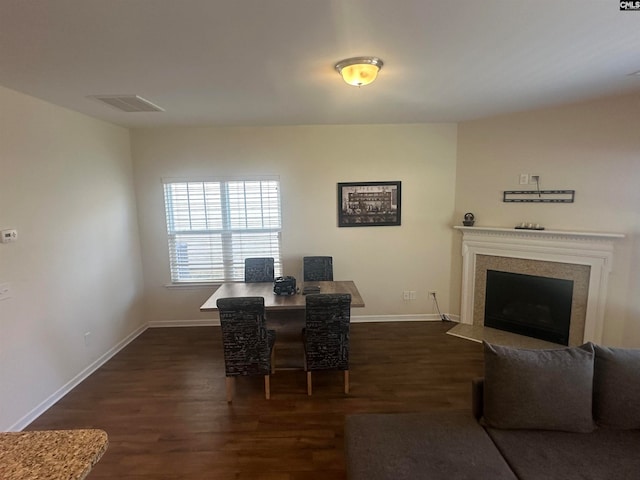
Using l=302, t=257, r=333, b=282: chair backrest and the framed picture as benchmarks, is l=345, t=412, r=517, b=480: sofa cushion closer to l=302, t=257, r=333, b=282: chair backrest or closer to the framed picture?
l=302, t=257, r=333, b=282: chair backrest

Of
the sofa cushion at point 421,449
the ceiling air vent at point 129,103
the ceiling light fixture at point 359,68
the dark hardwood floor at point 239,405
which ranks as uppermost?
the ceiling air vent at point 129,103

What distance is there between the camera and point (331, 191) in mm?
4336

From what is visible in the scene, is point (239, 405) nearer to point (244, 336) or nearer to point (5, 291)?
point (244, 336)

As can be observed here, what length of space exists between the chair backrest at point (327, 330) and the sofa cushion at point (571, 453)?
131cm

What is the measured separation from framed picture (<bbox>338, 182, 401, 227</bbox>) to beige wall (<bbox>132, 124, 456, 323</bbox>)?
88mm

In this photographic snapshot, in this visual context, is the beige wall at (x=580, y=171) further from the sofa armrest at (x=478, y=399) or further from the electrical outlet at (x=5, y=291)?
the electrical outlet at (x=5, y=291)

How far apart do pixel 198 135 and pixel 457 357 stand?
4.18 metres

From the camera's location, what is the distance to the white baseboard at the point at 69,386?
101 inches

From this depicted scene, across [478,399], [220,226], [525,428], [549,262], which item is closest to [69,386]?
[220,226]

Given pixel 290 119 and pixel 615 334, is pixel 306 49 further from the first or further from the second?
pixel 615 334

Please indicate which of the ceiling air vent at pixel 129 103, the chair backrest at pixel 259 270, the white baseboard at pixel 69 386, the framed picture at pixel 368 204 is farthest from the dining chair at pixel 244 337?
the framed picture at pixel 368 204

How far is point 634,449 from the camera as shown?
1.57 m

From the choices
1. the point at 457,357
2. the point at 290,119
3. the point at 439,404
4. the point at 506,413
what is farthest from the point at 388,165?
the point at 506,413

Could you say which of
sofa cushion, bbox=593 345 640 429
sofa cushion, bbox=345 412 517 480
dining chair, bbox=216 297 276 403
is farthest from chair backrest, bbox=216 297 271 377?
sofa cushion, bbox=593 345 640 429
